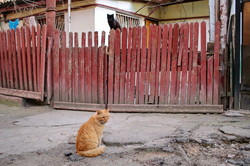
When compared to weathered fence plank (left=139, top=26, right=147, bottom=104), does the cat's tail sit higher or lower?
lower

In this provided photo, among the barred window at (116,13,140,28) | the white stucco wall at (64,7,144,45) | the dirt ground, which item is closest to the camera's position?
the dirt ground

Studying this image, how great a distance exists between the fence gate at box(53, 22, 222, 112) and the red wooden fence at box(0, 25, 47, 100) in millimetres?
544

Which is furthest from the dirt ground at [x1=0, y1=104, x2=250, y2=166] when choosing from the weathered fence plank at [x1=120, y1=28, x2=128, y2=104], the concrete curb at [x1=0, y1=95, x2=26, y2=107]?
the concrete curb at [x1=0, y1=95, x2=26, y2=107]

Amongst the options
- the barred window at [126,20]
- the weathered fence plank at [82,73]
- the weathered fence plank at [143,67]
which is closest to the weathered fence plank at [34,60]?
the weathered fence plank at [82,73]

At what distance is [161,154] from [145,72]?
2.59 metres

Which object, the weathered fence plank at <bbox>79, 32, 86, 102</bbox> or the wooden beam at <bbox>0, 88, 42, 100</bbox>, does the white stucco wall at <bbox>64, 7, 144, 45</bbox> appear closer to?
the weathered fence plank at <bbox>79, 32, 86, 102</bbox>

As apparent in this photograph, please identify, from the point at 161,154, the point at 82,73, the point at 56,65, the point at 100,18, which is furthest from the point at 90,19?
the point at 161,154

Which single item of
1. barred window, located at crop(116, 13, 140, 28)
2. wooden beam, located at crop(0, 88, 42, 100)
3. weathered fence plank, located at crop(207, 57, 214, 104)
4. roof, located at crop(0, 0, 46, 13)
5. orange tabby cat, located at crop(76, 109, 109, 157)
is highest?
roof, located at crop(0, 0, 46, 13)

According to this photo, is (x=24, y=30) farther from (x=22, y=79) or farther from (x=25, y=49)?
(x=22, y=79)

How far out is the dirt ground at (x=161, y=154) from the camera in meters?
2.79

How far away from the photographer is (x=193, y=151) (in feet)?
10.1

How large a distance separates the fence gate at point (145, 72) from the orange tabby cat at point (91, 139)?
237 centimetres

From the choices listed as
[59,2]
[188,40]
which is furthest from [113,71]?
[59,2]

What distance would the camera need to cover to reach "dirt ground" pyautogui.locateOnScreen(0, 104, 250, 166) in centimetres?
279
